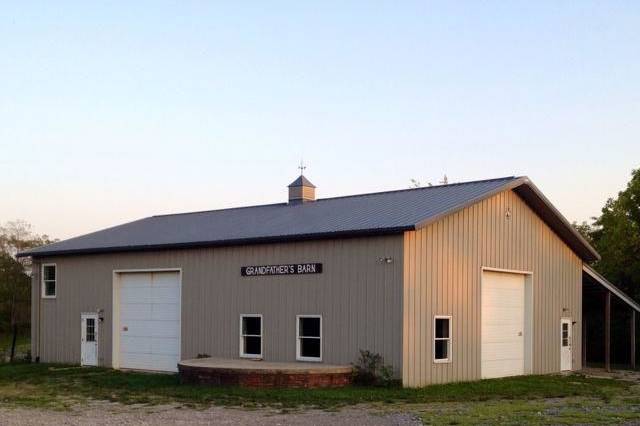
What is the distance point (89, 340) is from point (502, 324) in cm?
1251

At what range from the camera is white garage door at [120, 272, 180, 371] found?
25359 mm

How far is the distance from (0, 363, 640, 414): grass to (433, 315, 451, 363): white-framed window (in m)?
0.78

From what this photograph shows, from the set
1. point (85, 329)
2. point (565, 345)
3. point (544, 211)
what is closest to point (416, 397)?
point (544, 211)

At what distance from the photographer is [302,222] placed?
23.7m

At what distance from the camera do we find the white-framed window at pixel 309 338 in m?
21.7

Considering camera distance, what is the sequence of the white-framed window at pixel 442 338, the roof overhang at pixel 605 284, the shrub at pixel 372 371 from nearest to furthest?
the shrub at pixel 372 371 → the white-framed window at pixel 442 338 → the roof overhang at pixel 605 284

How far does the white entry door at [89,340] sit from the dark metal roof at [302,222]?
2112 mm

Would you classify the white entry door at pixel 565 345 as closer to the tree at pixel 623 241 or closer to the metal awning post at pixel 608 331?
the metal awning post at pixel 608 331

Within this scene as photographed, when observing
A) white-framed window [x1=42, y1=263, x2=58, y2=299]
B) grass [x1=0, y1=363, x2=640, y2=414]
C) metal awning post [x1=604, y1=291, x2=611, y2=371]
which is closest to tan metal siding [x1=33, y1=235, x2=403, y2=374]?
white-framed window [x1=42, y1=263, x2=58, y2=299]

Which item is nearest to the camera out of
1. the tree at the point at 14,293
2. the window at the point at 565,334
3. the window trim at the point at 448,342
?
the window trim at the point at 448,342

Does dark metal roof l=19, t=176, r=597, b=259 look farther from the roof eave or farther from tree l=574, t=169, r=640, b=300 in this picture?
tree l=574, t=169, r=640, b=300

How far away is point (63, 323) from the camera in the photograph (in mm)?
28312

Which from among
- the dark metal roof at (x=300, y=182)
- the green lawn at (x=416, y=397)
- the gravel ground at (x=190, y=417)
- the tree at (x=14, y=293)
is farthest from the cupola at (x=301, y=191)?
the tree at (x=14, y=293)

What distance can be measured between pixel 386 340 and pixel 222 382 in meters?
3.85
